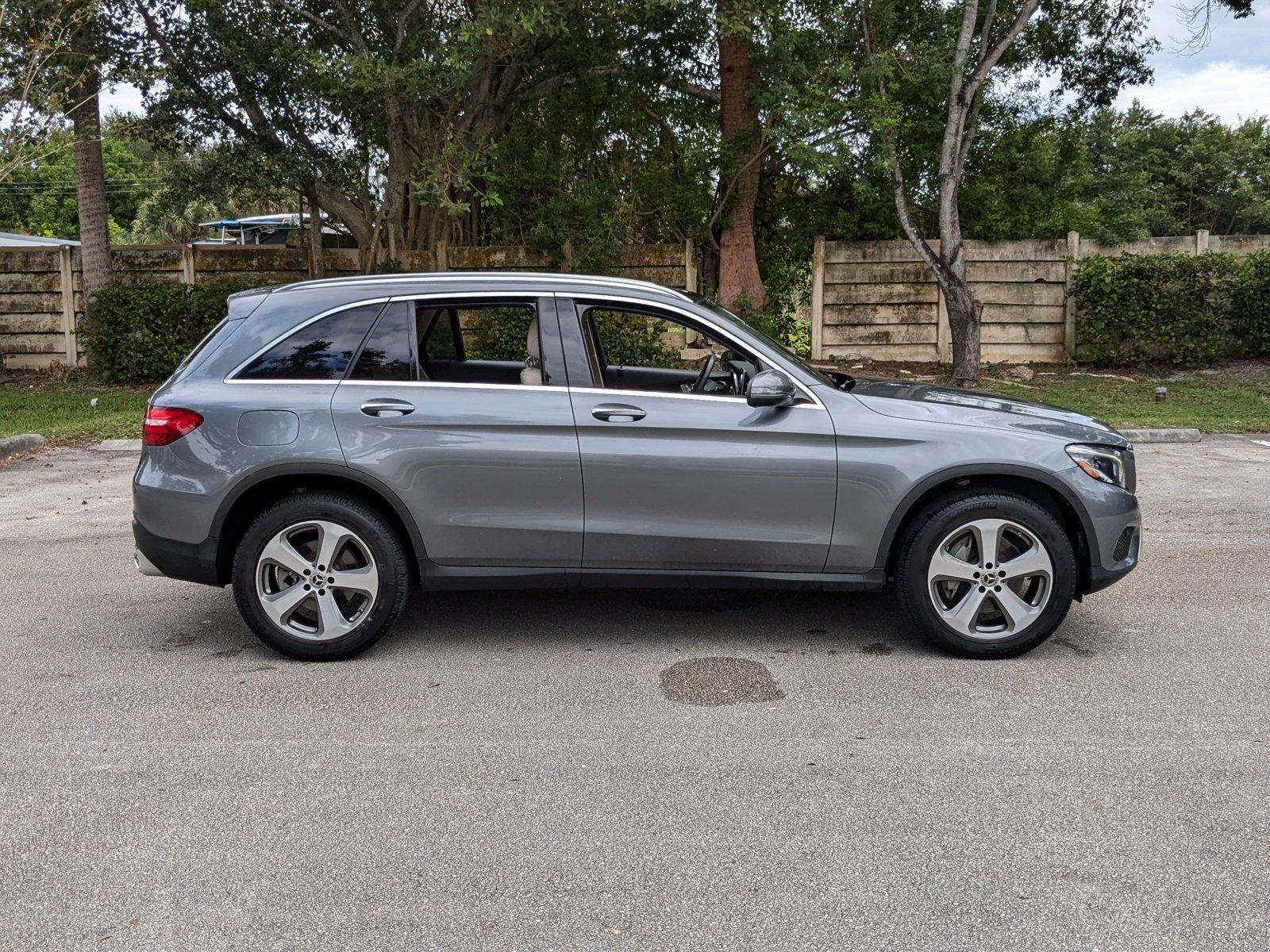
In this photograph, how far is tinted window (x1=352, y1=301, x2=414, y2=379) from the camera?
17.6 ft

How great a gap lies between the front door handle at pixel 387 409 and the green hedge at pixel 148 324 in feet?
38.6

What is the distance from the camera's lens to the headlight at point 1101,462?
5.20m

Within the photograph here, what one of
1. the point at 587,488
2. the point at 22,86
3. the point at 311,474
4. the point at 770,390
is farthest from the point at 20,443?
the point at 770,390

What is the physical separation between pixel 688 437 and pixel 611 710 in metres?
1.30

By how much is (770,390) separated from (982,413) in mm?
1064

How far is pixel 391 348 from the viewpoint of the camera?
5.40 meters

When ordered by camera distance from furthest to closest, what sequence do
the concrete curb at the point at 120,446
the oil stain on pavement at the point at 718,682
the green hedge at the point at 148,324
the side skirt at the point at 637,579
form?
1. the green hedge at the point at 148,324
2. the concrete curb at the point at 120,446
3. the side skirt at the point at 637,579
4. the oil stain on pavement at the point at 718,682

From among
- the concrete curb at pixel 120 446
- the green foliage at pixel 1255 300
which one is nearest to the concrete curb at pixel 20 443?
the concrete curb at pixel 120 446

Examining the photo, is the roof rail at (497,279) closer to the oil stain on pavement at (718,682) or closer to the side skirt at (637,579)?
the side skirt at (637,579)

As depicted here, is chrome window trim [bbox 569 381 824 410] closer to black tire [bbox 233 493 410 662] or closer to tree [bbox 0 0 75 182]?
black tire [bbox 233 493 410 662]

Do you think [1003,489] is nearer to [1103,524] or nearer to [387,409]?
[1103,524]

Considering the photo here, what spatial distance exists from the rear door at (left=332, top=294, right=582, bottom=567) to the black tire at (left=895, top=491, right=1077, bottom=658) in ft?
5.10

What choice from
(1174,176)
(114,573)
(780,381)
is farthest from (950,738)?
(1174,176)

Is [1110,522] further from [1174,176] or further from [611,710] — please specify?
[1174,176]
